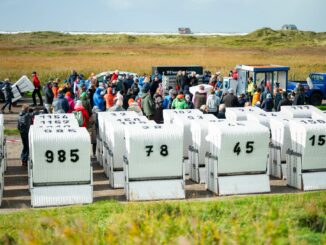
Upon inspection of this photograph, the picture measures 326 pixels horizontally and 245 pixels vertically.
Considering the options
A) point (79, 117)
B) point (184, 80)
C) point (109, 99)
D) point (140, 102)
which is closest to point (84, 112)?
point (79, 117)

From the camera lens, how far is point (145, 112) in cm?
2227

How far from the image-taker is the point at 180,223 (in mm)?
9625

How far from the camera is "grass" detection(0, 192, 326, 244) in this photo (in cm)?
884

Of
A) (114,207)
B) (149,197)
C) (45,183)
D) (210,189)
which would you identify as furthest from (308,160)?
(45,183)

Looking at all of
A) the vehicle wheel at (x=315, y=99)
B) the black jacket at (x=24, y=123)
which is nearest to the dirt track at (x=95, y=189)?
the black jacket at (x=24, y=123)

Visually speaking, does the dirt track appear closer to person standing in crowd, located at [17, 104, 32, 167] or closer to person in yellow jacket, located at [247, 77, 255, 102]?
person standing in crowd, located at [17, 104, 32, 167]

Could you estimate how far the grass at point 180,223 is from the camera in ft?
29.0

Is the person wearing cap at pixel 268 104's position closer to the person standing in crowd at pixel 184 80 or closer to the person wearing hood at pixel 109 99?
the person wearing hood at pixel 109 99

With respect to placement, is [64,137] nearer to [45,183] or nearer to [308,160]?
[45,183]

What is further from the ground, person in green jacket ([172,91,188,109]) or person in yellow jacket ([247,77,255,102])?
person in green jacket ([172,91,188,109])

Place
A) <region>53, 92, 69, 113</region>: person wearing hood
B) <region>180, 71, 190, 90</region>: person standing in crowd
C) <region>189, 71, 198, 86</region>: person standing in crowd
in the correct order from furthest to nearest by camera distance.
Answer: <region>189, 71, 198, 86</region>: person standing in crowd
<region>180, 71, 190, 90</region>: person standing in crowd
<region>53, 92, 69, 113</region>: person wearing hood

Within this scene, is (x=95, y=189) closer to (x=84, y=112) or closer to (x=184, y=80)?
(x=84, y=112)

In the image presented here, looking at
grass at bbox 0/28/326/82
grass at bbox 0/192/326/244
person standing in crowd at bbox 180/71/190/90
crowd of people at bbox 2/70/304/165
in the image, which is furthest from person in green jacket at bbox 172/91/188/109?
grass at bbox 0/28/326/82

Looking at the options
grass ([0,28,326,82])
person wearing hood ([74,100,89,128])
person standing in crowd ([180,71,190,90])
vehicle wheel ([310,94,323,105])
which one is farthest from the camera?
grass ([0,28,326,82])
